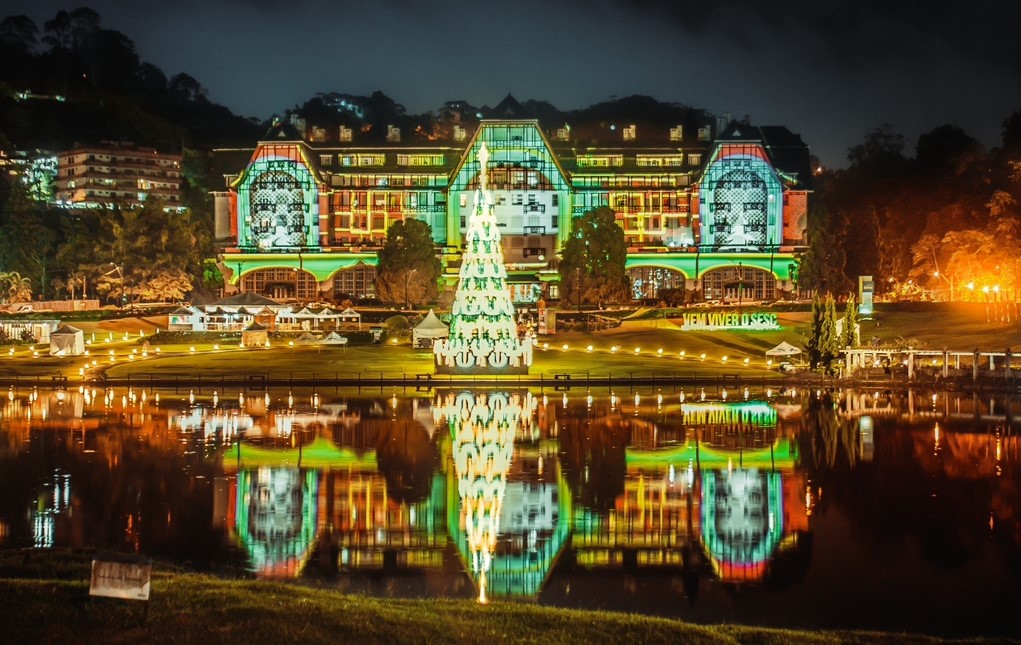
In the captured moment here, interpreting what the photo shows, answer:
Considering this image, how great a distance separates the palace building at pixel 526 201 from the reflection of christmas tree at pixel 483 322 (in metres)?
40.0

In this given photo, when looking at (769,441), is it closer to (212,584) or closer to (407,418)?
(407,418)

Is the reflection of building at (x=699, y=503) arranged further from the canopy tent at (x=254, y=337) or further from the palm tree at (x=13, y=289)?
the palm tree at (x=13, y=289)

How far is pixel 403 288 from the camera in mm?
88750

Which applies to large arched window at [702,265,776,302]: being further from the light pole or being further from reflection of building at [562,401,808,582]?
reflection of building at [562,401,808,582]

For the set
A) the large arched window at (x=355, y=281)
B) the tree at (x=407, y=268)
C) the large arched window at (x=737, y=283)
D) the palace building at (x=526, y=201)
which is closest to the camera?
the tree at (x=407, y=268)

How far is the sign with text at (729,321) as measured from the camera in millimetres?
75250

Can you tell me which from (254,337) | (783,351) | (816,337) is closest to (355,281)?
(254,337)

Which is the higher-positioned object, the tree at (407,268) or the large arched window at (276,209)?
the large arched window at (276,209)

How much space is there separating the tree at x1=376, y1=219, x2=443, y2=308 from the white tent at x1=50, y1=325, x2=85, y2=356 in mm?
28344

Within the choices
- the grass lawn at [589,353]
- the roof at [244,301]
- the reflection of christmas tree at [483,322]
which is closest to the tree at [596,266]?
the grass lawn at [589,353]

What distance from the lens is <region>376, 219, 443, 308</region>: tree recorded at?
3492 inches

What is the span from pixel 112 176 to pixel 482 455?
114m

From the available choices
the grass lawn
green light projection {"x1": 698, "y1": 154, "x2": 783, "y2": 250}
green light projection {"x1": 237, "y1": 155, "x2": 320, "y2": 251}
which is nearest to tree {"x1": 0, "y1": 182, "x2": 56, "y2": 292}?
green light projection {"x1": 237, "y1": 155, "x2": 320, "y2": 251}

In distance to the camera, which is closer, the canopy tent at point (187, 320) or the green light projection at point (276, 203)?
the canopy tent at point (187, 320)
